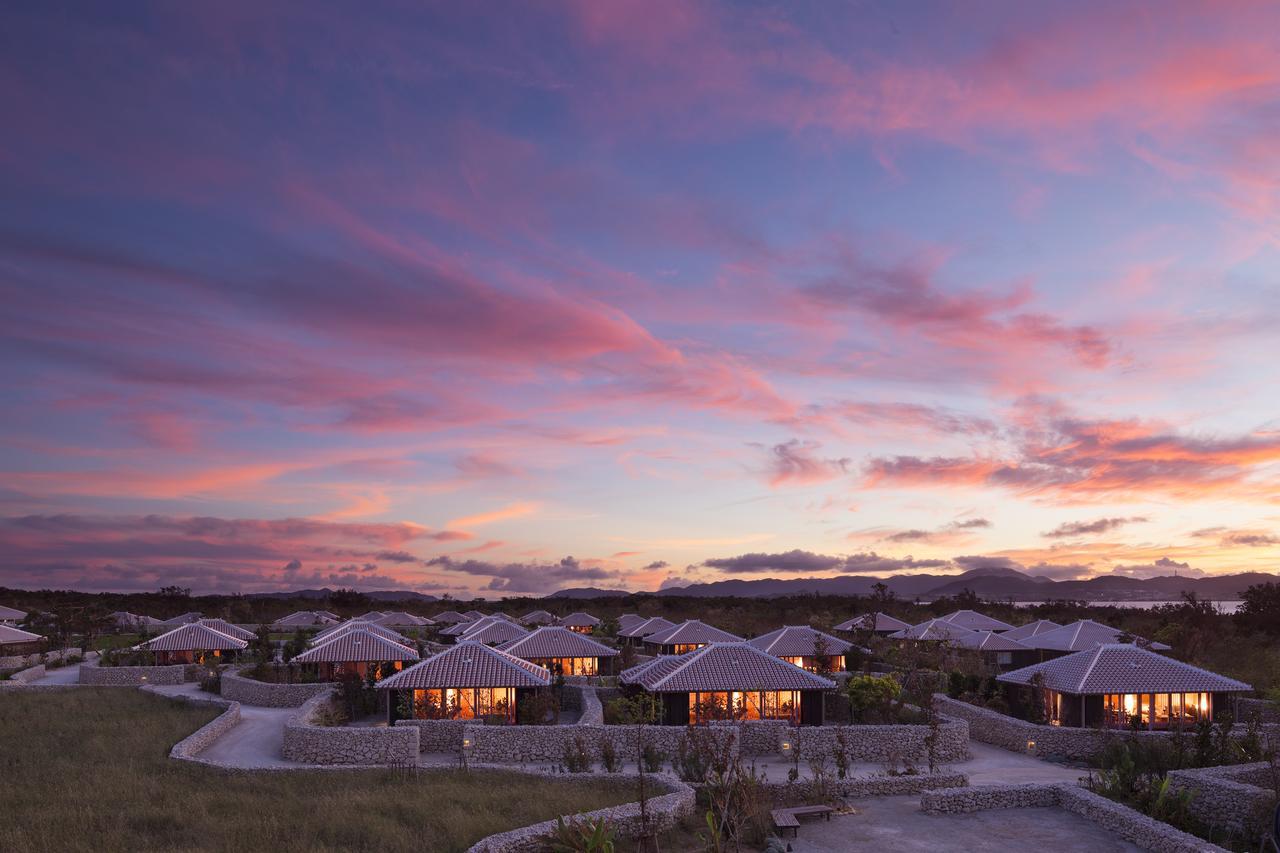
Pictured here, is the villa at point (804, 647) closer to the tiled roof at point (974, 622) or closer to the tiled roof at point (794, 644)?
the tiled roof at point (794, 644)

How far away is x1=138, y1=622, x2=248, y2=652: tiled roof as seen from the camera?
5725 cm

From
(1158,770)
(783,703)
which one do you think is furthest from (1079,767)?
(783,703)

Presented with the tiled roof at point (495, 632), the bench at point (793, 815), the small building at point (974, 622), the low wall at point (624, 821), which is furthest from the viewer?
the small building at point (974, 622)

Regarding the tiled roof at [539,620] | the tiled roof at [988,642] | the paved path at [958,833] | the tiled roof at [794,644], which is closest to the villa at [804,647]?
the tiled roof at [794,644]

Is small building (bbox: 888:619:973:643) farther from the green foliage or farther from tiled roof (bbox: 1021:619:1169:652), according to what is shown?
the green foliage

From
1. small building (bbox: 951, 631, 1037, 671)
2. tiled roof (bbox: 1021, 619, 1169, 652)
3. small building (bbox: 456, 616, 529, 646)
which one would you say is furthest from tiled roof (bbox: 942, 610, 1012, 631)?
small building (bbox: 456, 616, 529, 646)

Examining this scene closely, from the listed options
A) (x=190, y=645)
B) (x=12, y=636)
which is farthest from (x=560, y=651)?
(x=12, y=636)

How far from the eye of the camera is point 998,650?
5684 centimetres

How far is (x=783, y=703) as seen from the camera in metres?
37.8

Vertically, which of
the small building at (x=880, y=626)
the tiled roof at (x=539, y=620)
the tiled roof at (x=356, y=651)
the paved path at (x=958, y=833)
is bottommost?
the tiled roof at (x=539, y=620)

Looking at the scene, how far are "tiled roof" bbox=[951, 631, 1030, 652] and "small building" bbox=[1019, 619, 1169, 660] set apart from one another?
117cm

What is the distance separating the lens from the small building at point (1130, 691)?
118 ft

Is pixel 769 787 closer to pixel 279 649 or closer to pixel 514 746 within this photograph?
pixel 514 746

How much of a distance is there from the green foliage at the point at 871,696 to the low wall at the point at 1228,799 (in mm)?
13091
